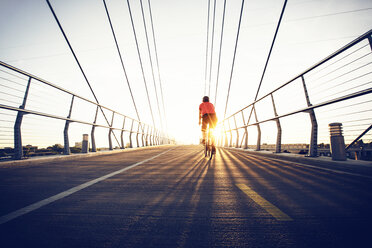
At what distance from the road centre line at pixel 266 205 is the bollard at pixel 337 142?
2.34 m

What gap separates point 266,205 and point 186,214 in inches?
29.2

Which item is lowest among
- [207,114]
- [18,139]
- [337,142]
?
[337,142]

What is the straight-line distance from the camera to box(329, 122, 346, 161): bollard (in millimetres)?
3487

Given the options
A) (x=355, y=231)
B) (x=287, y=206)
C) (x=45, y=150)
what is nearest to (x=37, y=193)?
(x=287, y=206)

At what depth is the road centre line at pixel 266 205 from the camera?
1451 millimetres

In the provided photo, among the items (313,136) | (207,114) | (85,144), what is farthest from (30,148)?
(313,136)

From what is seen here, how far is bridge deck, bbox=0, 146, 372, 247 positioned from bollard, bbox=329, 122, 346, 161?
1.03m

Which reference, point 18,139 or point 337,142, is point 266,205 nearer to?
point 337,142

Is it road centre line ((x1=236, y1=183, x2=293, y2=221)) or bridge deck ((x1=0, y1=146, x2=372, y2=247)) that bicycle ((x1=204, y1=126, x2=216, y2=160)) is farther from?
road centre line ((x1=236, y1=183, x2=293, y2=221))

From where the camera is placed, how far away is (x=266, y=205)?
1717 millimetres

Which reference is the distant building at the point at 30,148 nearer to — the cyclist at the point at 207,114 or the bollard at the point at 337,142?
the cyclist at the point at 207,114

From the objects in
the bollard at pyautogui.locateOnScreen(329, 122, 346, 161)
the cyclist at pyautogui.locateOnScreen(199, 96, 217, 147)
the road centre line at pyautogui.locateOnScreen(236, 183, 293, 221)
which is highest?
the cyclist at pyautogui.locateOnScreen(199, 96, 217, 147)

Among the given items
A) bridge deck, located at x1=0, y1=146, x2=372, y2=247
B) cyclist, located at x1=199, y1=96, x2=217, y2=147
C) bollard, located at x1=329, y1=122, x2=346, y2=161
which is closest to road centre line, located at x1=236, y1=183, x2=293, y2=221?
bridge deck, located at x1=0, y1=146, x2=372, y2=247

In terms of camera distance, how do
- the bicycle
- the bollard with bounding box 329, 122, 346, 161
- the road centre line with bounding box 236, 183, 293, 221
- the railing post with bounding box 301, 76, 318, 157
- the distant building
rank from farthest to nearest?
the bicycle < the distant building < the railing post with bounding box 301, 76, 318, 157 < the bollard with bounding box 329, 122, 346, 161 < the road centre line with bounding box 236, 183, 293, 221
